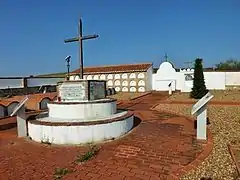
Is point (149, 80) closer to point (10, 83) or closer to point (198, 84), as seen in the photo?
point (198, 84)

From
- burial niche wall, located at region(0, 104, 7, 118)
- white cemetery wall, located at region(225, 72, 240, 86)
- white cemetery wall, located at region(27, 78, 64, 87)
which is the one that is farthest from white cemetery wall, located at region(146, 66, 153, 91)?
burial niche wall, located at region(0, 104, 7, 118)

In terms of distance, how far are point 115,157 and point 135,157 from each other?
0.52 m

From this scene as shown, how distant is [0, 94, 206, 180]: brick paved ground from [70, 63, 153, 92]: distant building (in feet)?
53.3

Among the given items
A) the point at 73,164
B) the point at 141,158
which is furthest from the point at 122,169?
the point at 73,164

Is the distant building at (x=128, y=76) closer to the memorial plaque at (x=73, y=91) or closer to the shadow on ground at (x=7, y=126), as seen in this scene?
the shadow on ground at (x=7, y=126)

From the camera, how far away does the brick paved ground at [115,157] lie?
16.8 ft

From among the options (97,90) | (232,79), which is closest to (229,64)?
(232,79)

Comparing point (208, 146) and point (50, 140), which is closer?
point (208, 146)

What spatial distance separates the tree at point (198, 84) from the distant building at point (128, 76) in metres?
6.62

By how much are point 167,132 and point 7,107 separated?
9.70 metres

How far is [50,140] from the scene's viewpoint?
729 cm

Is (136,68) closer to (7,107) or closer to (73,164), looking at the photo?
(7,107)

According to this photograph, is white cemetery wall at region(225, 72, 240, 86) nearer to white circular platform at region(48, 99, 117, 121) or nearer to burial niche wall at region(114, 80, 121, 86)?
burial niche wall at region(114, 80, 121, 86)

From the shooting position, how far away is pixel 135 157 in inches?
235
